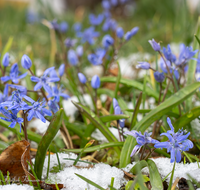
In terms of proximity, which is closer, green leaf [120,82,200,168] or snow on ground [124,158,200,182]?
snow on ground [124,158,200,182]

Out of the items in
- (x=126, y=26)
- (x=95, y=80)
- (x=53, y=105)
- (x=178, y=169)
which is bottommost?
(x=178, y=169)

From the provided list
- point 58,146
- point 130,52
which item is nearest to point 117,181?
point 58,146

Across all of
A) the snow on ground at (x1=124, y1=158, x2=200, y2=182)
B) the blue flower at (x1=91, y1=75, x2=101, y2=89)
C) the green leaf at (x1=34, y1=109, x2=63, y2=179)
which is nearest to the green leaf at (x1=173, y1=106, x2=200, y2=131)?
the snow on ground at (x1=124, y1=158, x2=200, y2=182)

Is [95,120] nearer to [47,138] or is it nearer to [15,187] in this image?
[47,138]

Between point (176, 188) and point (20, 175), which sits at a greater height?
point (20, 175)

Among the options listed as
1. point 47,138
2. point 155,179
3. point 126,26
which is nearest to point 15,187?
point 47,138

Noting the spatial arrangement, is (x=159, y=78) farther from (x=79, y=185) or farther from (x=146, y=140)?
(x=79, y=185)

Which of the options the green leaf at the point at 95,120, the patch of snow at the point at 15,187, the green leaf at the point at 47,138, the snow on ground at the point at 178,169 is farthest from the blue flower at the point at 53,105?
the snow on ground at the point at 178,169

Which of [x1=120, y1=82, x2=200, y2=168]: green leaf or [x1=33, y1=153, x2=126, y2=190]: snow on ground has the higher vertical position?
[x1=120, y1=82, x2=200, y2=168]: green leaf

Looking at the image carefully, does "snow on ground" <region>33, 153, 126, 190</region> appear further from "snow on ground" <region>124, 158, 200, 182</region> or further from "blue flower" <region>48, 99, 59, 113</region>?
"blue flower" <region>48, 99, 59, 113</region>
